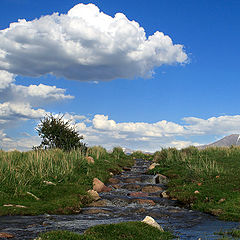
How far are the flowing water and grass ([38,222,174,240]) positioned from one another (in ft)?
3.97

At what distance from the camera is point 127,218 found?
15414mm

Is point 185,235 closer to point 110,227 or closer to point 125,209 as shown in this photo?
point 110,227

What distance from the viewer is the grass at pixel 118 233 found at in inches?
390

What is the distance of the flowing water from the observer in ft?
42.2

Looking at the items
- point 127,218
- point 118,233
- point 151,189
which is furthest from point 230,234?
point 151,189

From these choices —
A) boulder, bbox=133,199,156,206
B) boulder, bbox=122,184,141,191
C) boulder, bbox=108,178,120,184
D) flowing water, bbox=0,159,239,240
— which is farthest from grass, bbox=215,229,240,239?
boulder, bbox=108,178,120,184

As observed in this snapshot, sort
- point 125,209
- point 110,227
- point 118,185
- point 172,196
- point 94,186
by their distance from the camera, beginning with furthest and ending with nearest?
point 118,185, point 94,186, point 172,196, point 125,209, point 110,227

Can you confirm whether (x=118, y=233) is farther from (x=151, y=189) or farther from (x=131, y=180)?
(x=131, y=180)

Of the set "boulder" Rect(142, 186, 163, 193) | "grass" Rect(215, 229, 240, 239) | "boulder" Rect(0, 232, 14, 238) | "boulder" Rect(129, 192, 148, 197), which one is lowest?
"boulder" Rect(0, 232, 14, 238)

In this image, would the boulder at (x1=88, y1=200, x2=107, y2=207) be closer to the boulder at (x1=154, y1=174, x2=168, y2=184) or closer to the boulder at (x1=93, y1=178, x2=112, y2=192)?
the boulder at (x1=93, y1=178, x2=112, y2=192)

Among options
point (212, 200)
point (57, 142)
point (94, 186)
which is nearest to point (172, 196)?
point (212, 200)

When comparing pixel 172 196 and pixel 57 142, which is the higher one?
pixel 57 142

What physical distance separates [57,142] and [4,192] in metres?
23.8

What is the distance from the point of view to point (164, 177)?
1068 inches
